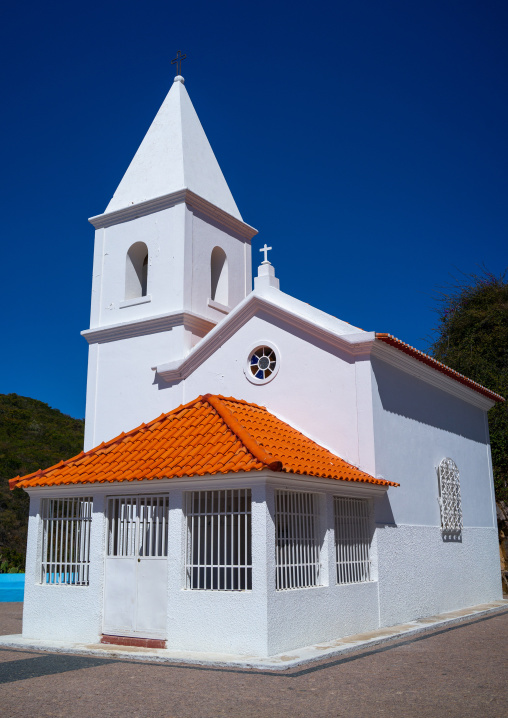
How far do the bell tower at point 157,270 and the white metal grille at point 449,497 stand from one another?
574 cm

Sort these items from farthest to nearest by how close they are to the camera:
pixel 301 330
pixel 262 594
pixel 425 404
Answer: pixel 425 404, pixel 301 330, pixel 262 594

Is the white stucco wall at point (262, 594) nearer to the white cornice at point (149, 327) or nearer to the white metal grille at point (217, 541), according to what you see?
the white metal grille at point (217, 541)

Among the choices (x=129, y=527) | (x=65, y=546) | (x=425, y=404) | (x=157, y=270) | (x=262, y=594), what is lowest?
(x=262, y=594)

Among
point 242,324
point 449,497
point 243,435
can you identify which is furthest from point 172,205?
point 449,497

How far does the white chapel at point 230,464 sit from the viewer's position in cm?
948

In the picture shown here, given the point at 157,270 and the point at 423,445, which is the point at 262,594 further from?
the point at 157,270

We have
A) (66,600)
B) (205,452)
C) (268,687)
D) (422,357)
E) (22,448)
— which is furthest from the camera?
(22,448)

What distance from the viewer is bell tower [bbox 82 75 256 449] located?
14938 mm

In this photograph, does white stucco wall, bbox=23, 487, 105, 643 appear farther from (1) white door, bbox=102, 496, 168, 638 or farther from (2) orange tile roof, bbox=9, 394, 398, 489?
(2) orange tile roof, bbox=9, 394, 398, 489

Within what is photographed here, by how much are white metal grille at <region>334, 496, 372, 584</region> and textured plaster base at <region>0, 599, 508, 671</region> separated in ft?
2.97

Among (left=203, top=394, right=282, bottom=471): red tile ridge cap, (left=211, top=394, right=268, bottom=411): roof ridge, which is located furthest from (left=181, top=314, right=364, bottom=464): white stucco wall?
(left=203, top=394, right=282, bottom=471): red tile ridge cap

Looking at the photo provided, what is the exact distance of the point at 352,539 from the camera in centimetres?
1120

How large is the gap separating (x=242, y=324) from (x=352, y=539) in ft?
15.2

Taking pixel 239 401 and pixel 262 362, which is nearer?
pixel 239 401
